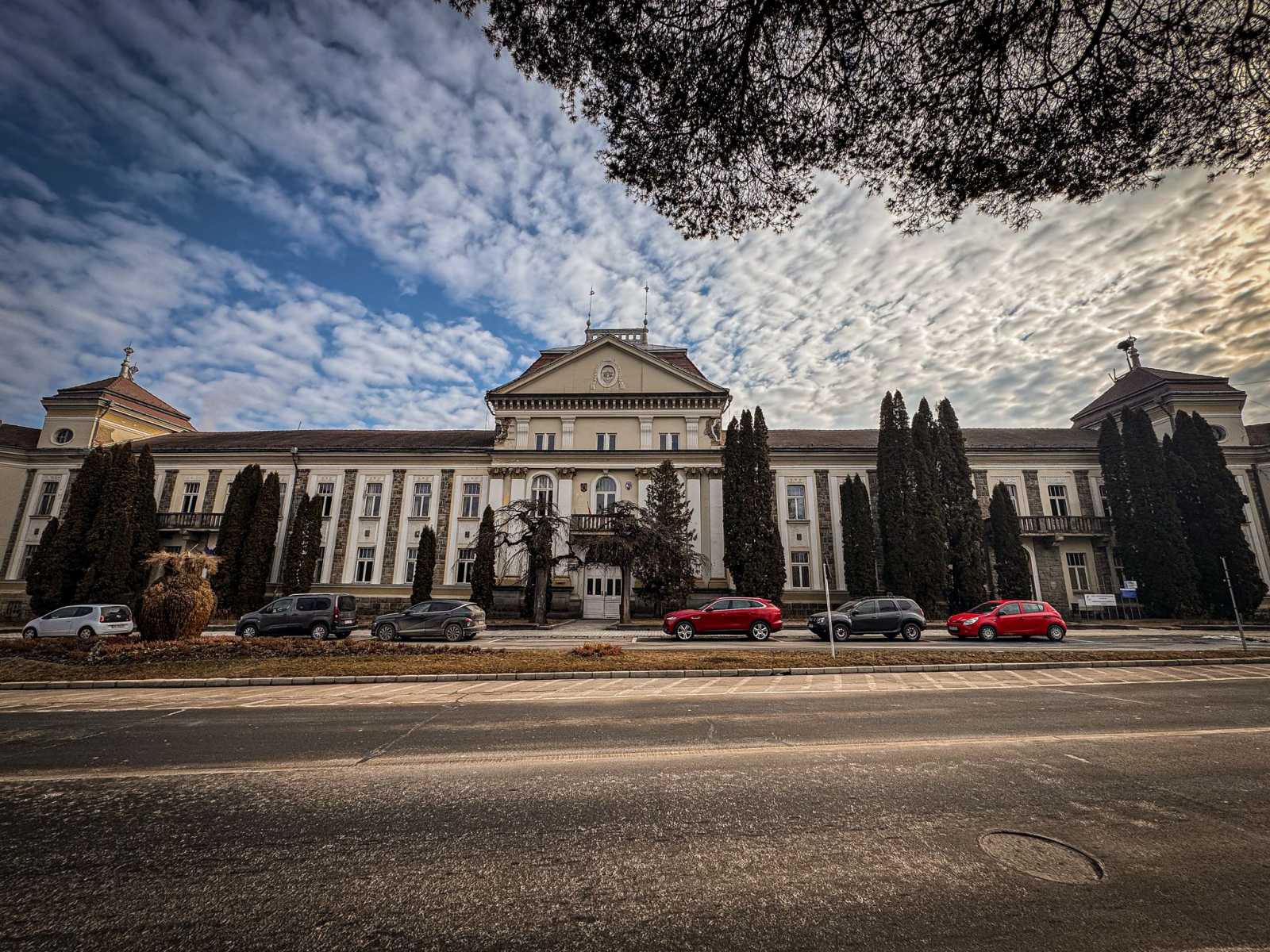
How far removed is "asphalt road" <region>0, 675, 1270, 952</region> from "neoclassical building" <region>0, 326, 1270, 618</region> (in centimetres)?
2593

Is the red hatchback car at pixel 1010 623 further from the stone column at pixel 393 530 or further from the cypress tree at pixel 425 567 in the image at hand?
the stone column at pixel 393 530

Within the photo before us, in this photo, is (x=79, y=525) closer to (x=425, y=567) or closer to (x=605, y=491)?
(x=425, y=567)

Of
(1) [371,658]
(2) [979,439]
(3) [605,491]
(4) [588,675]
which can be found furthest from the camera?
(2) [979,439]

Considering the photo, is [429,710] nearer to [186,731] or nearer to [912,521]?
[186,731]

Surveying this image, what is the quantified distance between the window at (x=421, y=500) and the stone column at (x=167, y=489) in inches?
657

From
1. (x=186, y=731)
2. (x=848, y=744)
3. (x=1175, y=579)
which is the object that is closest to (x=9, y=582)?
(x=186, y=731)

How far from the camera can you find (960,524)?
30.4m

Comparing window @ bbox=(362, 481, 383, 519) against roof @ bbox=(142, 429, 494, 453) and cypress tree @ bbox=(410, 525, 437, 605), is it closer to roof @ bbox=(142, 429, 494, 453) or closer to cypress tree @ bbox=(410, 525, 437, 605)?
roof @ bbox=(142, 429, 494, 453)

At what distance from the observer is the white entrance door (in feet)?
105

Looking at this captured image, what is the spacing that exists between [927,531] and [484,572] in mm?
25250

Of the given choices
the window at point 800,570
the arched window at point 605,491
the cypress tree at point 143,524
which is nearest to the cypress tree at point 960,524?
the window at point 800,570

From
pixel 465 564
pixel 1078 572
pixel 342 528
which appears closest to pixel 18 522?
pixel 342 528

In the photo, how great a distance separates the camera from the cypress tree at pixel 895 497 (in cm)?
3006

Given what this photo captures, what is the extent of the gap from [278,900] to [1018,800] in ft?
18.3
